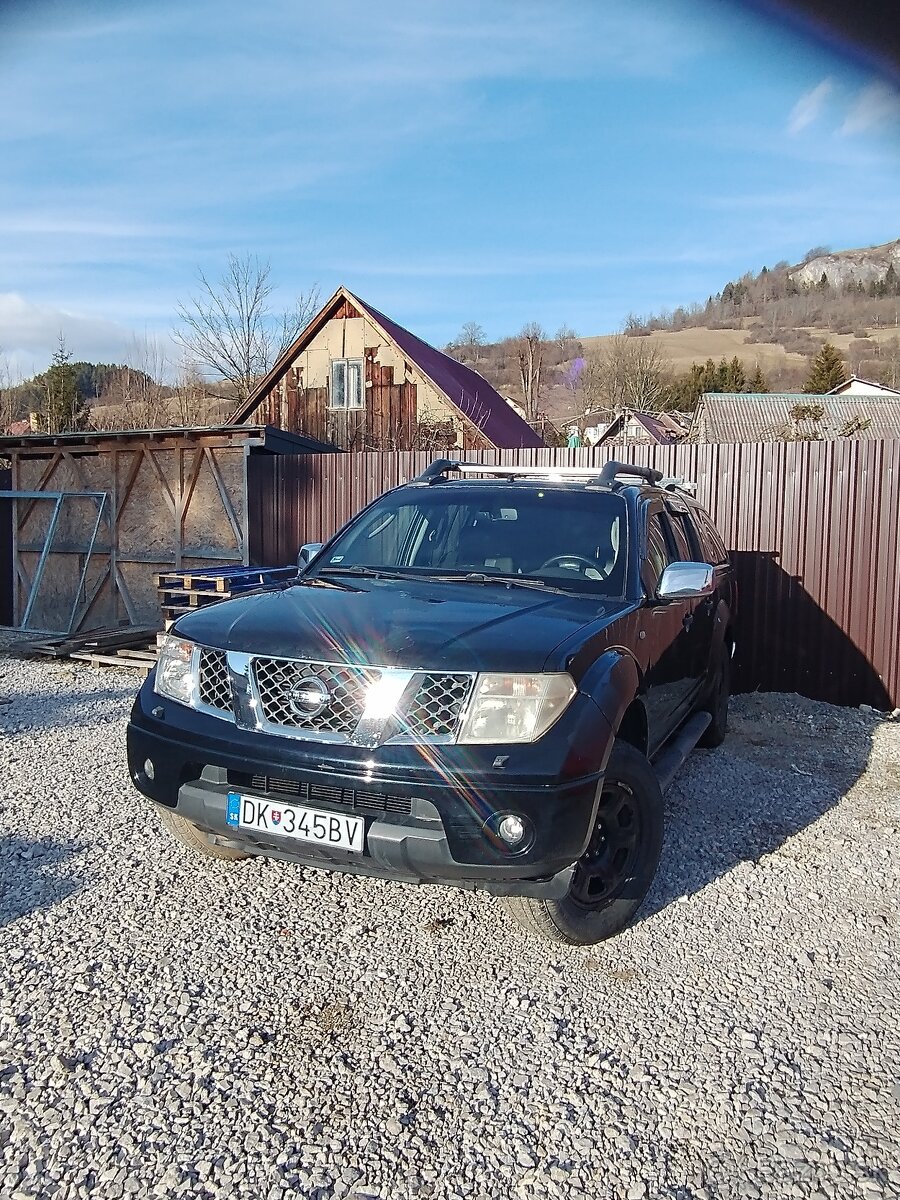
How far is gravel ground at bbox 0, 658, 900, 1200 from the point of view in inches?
84.0

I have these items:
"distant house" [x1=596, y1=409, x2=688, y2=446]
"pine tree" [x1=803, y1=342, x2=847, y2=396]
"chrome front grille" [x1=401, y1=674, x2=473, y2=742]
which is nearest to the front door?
"chrome front grille" [x1=401, y1=674, x2=473, y2=742]

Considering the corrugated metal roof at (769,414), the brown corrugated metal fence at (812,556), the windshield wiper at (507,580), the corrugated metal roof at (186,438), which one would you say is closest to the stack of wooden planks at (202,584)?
the corrugated metal roof at (186,438)

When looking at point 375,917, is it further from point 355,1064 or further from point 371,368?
point 371,368

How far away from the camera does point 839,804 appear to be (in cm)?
507

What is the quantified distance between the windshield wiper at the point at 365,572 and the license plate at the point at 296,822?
133 cm

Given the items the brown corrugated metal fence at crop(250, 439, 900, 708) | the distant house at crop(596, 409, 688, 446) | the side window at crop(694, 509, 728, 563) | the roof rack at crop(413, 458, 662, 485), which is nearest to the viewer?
the roof rack at crop(413, 458, 662, 485)

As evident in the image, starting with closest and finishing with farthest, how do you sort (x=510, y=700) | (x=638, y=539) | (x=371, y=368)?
1. (x=510, y=700)
2. (x=638, y=539)
3. (x=371, y=368)

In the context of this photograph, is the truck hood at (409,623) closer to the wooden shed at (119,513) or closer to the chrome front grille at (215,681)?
the chrome front grille at (215,681)

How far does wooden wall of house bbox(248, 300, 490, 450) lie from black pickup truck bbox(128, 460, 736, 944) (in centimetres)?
1842

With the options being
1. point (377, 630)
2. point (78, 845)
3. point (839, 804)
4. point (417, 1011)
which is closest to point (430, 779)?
point (377, 630)

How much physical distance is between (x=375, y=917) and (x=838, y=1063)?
173 centimetres

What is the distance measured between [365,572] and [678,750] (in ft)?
6.39

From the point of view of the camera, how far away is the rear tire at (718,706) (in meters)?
5.87

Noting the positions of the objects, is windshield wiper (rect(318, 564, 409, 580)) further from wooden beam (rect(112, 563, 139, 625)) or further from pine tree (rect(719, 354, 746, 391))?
pine tree (rect(719, 354, 746, 391))
